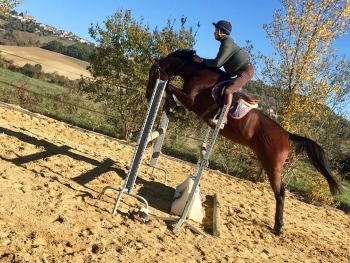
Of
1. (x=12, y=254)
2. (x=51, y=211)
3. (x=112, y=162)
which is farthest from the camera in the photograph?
(x=112, y=162)

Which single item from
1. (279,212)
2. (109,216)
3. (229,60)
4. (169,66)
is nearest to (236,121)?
(229,60)

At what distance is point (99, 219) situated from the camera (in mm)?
3555

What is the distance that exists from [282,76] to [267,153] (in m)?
4.25

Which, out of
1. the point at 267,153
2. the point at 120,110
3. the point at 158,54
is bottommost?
the point at 120,110

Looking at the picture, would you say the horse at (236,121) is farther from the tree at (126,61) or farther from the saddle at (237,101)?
the tree at (126,61)

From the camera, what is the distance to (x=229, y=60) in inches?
171

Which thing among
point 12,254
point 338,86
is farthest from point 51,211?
point 338,86

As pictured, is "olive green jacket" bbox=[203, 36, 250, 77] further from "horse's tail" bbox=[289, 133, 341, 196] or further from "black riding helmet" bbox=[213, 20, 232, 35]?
"horse's tail" bbox=[289, 133, 341, 196]

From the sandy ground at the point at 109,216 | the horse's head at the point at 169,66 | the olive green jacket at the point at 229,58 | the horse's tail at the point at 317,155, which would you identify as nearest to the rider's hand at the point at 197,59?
the horse's head at the point at 169,66

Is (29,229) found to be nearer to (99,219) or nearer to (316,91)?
(99,219)

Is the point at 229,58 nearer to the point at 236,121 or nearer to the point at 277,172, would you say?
the point at 236,121

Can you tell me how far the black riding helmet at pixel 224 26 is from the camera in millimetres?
4289

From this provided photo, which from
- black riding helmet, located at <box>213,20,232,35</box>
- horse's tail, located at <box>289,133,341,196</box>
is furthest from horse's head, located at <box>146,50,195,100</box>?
horse's tail, located at <box>289,133,341,196</box>

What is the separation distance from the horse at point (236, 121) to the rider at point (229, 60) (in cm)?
24
